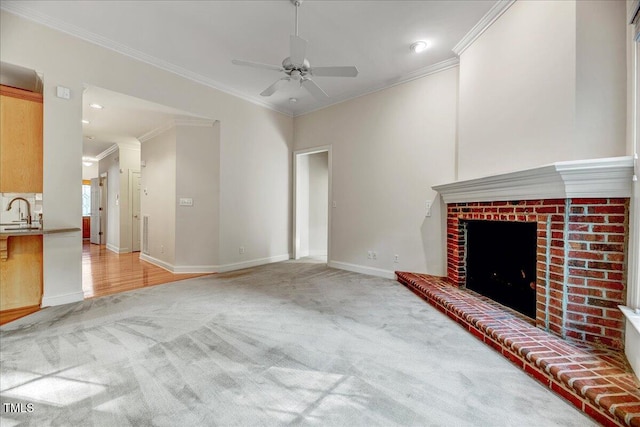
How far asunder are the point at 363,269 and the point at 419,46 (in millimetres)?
3211

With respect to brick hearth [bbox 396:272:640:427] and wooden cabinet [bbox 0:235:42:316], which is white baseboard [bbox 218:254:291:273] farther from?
brick hearth [bbox 396:272:640:427]

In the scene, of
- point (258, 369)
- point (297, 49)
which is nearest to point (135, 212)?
point (297, 49)

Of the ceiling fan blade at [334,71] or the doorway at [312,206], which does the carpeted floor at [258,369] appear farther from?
the doorway at [312,206]

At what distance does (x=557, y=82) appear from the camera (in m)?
2.13

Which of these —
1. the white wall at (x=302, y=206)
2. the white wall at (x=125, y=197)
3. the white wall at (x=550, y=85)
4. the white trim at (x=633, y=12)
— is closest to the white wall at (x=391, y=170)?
the white wall at (x=550, y=85)

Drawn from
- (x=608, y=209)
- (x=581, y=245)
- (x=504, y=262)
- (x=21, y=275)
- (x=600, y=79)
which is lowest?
(x=21, y=275)

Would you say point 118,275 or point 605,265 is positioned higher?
point 605,265

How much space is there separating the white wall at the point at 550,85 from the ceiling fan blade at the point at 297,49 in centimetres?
195

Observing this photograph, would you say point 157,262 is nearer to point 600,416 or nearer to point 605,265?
point 600,416

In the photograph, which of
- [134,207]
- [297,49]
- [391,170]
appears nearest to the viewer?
[297,49]

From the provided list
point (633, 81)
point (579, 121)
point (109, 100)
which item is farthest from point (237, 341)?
point (109, 100)

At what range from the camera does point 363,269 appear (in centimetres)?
454

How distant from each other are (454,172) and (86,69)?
458 centimetres

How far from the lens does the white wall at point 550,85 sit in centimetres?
196
